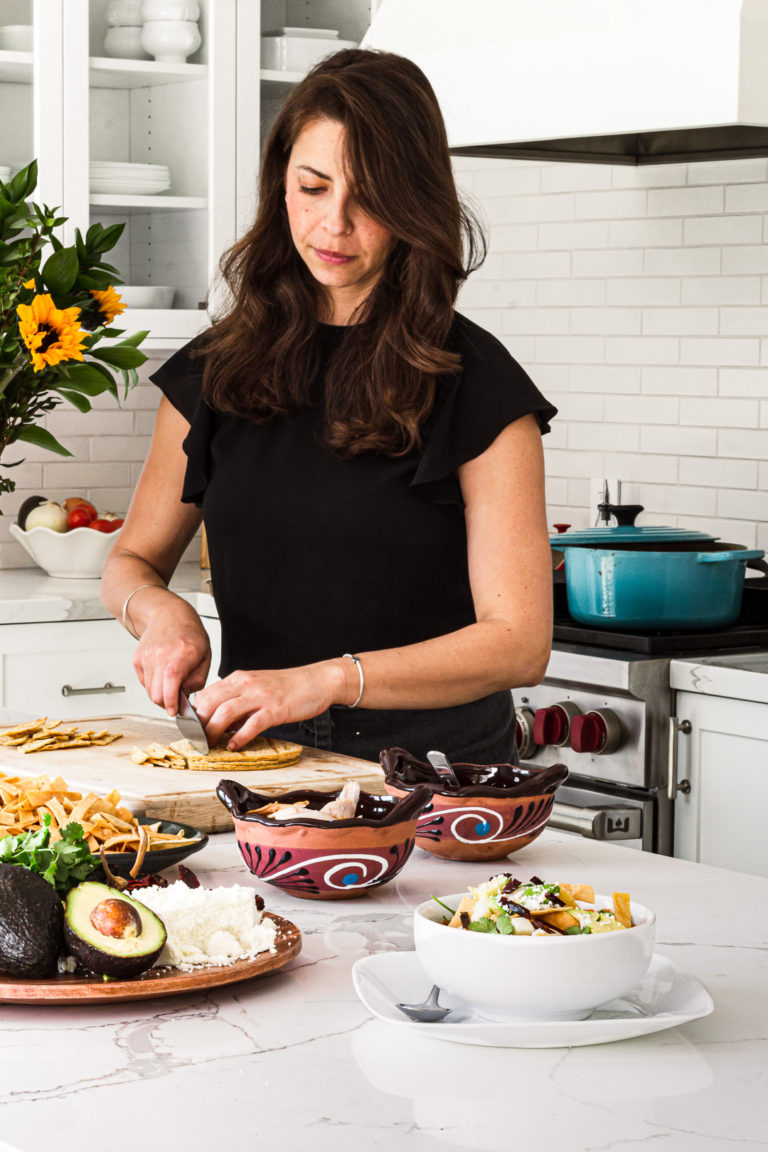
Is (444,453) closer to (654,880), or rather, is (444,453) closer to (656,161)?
(654,880)

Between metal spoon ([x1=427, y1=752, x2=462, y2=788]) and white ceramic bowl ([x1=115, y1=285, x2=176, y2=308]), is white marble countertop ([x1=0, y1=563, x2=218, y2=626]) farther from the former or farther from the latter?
metal spoon ([x1=427, y1=752, x2=462, y2=788])

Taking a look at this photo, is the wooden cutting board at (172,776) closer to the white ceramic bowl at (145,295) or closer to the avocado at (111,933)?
the avocado at (111,933)

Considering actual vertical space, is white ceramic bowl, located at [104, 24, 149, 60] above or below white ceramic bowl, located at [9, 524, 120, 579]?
above

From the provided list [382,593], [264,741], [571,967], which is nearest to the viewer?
[571,967]

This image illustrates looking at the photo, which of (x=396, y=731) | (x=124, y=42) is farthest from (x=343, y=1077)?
(x=124, y=42)

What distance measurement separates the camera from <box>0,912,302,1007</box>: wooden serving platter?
3.62 ft

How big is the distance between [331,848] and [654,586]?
1731mm

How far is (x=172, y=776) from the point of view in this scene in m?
1.75

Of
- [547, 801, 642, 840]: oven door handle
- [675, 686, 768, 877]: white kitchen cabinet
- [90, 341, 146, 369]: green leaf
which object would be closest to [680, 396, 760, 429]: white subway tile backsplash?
[675, 686, 768, 877]: white kitchen cabinet

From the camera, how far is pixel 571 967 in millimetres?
1048

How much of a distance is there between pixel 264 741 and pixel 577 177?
8.03 ft

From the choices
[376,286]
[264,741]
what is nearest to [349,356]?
[376,286]

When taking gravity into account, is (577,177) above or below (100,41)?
below

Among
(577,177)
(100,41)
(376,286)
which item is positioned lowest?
(376,286)
